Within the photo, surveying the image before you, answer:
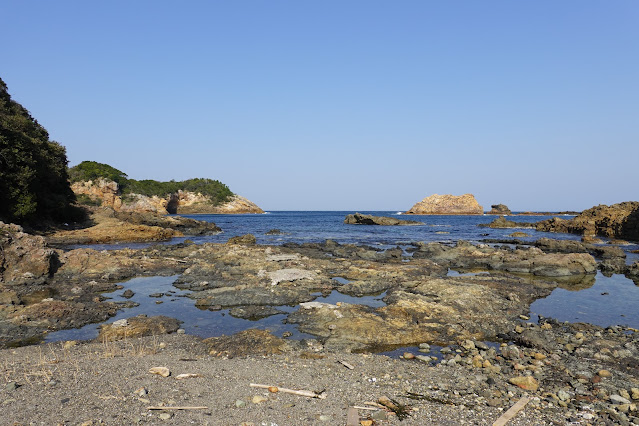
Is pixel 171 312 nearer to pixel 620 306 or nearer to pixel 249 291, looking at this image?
pixel 249 291

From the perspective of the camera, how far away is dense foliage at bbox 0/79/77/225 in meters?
34.0

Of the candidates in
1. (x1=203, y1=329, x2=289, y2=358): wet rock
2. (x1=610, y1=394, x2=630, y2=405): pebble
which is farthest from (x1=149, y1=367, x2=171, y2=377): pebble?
(x1=610, y1=394, x2=630, y2=405): pebble

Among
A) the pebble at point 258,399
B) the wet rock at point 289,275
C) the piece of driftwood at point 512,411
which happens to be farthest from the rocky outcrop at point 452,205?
the pebble at point 258,399

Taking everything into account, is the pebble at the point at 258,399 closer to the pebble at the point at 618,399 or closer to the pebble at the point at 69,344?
the pebble at the point at 69,344

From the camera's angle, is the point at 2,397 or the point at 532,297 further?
the point at 532,297

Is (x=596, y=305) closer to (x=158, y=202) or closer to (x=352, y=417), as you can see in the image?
(x=352, y=417)

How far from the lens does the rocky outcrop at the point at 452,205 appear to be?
163500 mm

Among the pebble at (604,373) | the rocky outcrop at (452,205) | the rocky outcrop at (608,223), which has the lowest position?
the pebble at (604,373)

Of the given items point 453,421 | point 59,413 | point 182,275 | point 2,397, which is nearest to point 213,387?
point 59,413

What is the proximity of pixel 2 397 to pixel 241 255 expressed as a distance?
20.4 metres

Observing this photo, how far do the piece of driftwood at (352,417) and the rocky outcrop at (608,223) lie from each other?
59.6 meters

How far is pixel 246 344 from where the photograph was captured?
10953mm

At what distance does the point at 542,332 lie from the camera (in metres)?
12.4

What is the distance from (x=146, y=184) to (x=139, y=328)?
438 ft
